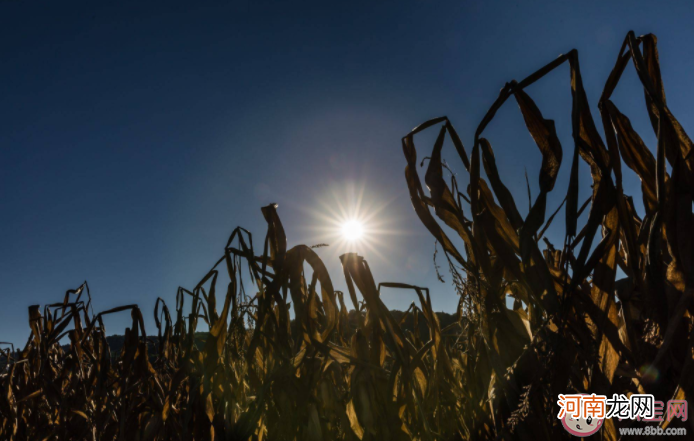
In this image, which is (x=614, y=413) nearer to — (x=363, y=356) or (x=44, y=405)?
(x=363, y=356)

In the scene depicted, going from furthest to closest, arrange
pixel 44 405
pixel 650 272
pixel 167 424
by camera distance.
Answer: pixel 44 405 < pixel 167 424 < pixel 650 272

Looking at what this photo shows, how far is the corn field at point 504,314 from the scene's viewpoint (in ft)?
1.65

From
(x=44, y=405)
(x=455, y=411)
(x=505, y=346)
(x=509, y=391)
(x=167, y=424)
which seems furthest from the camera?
(x=44, y=405)

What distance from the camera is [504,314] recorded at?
0.68 metres

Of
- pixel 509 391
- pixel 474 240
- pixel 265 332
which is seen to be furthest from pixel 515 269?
pixel 265 332

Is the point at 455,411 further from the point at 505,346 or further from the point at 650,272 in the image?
the point at 650,272

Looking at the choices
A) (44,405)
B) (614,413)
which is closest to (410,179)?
(614,413)

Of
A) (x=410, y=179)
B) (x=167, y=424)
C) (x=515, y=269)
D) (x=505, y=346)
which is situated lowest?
(x=167, y=424)

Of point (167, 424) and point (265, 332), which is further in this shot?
point (167, 424)

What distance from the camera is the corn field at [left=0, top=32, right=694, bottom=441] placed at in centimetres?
50

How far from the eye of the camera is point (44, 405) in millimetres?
1942

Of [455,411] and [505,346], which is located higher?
[505,346]

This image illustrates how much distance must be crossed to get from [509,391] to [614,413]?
142 mm

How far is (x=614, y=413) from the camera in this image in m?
0.54
